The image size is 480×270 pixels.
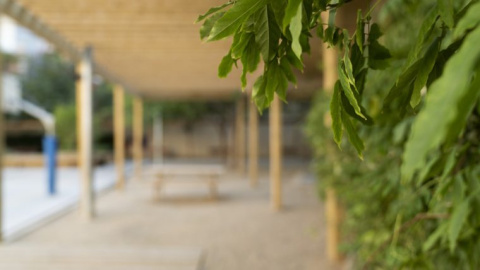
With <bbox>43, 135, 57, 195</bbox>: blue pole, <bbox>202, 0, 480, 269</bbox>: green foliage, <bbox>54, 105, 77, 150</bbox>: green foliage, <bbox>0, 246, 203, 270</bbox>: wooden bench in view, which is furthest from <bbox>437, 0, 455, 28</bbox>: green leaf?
<bbox>54, 105, 77, 150</bbox>: green foliage

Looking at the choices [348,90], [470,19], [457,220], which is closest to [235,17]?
[348,90]

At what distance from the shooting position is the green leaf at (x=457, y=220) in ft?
2.42

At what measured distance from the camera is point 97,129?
15.5 m

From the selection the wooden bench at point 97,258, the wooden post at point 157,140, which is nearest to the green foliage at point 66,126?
the wooden post at point 157,140

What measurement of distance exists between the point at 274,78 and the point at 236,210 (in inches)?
242

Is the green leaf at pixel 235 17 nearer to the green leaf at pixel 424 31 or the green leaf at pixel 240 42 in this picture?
the green leaf at pixel 240 42

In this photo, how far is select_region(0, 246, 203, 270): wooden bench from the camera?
11.5 ft

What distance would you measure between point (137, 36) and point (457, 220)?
15.6 feet

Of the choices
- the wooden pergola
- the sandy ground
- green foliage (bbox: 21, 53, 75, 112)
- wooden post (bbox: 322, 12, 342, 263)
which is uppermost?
green foliage (bbox: 21, 53, 75, 112)

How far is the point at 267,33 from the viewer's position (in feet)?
1.86

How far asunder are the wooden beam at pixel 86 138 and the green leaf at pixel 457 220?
220 inches

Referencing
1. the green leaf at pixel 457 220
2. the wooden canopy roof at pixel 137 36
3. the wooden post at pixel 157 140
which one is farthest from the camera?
A: the wooden post at pixel 157 140

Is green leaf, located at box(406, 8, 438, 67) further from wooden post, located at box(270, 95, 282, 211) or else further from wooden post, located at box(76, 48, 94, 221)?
wooden post, located at box(270, 95, 282, 211)

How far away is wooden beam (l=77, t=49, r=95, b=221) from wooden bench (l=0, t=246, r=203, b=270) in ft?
5.85
